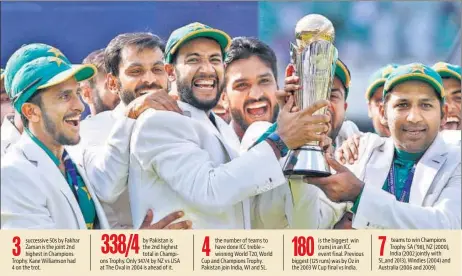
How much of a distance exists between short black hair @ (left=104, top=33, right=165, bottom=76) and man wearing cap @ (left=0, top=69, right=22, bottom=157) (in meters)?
0.53

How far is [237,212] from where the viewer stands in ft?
21.0

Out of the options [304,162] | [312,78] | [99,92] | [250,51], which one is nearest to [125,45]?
[99,92]

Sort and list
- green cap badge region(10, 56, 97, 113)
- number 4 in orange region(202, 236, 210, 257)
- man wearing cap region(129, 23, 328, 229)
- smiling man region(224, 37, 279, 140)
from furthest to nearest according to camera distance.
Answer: smiling man region(224, 37, 279, 140) → number 4 in orange region(202, 236, 210, 257) → green cap badge region(10, 56, 97, 113) → man wearing cap region(129, 23, 328, 229)

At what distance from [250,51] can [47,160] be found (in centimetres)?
118

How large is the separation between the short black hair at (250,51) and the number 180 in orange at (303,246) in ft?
2.73

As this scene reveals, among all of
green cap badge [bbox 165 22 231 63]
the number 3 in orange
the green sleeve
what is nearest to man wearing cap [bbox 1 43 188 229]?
the number 3 in orange

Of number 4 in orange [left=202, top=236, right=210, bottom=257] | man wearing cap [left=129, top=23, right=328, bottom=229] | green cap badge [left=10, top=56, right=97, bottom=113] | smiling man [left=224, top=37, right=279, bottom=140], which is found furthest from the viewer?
smiling man [left=224, top=37, right=279, bottom=140]

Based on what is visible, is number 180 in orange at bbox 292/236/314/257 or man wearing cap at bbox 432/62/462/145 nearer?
number 180 in orange at bbox 292/236/314/257

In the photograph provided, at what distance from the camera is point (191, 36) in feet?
21.2

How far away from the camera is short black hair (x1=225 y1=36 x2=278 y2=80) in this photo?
6.58 metres

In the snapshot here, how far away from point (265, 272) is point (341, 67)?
1115 mm

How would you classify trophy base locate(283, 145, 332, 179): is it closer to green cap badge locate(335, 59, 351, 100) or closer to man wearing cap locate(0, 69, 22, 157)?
green cap badge locate(335, 59, 351, 100)

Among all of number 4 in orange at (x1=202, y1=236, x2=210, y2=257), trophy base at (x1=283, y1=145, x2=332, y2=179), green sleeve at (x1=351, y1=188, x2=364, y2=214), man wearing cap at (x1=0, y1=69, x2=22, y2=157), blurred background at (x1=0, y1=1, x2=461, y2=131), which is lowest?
number 4 in orange at (x1=202, y1=236, x2=210, y2=257)

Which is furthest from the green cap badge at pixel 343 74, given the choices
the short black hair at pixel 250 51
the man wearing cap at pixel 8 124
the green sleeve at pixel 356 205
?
the man wearing cap at pixel 8 124
